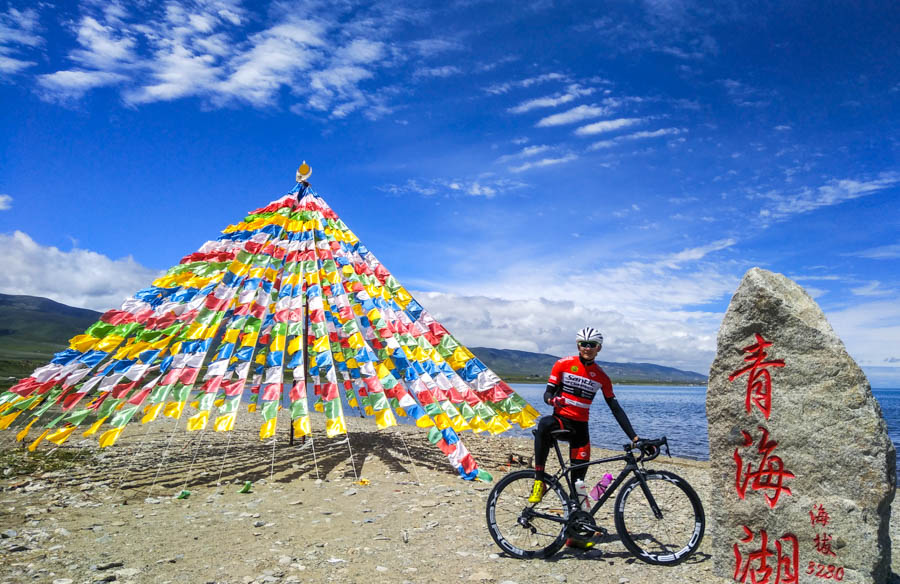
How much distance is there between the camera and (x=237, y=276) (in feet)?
36.5

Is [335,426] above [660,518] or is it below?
above

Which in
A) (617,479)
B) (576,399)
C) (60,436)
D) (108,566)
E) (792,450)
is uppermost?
(576,399)

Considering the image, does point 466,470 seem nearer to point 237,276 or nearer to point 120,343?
point 237,276

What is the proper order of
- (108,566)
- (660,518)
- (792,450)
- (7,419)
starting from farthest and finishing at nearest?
1. (7,419)
2. (660,518)
3. (108,566)
4. (792,450)

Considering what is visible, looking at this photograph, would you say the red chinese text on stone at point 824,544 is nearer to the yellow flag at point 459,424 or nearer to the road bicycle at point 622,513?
the road bicycle at point 622,513

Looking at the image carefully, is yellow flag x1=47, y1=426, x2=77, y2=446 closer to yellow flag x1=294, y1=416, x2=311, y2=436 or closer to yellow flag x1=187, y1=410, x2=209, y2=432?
yellow flag x1=187, y1=410, x2=209, y2=432

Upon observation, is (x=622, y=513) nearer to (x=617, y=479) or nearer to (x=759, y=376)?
(x=617, y=479)

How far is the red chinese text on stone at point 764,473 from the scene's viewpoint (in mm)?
5059

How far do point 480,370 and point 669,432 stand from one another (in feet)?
54.2

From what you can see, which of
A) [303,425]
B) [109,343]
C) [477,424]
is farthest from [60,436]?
[477,424]

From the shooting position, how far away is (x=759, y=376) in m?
5.25

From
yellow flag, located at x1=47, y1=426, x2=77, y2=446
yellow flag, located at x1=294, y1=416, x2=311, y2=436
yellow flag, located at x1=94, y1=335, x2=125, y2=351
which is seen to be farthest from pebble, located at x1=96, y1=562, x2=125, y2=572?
yellow flag, located at x1=94, y1=335, x2=125, y2=351

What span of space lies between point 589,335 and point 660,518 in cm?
202

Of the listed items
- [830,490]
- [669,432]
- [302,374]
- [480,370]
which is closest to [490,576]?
[830,490]
